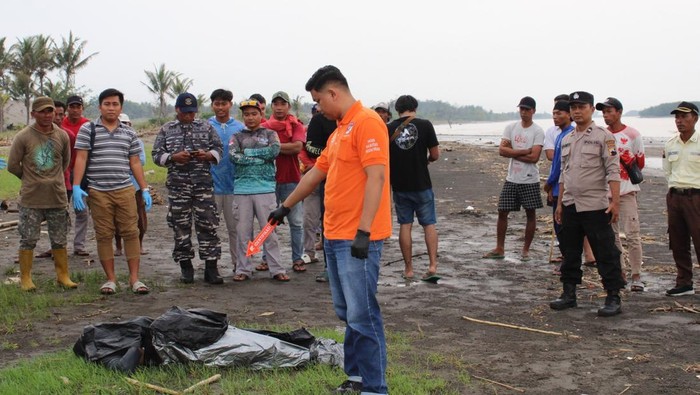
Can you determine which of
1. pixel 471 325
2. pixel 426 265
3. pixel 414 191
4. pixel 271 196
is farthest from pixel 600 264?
pixel 271 196

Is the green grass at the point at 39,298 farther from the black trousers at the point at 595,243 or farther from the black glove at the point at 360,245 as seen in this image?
the black trousers at the point at 595,243

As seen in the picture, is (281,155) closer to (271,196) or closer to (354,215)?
(271,196)

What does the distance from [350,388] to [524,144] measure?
18.3 ft

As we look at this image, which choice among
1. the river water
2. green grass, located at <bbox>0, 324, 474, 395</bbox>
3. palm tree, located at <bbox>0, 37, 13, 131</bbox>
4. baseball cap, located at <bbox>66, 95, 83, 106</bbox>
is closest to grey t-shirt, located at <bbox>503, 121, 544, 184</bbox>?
green grass, located at <bbox>0, 324, 474, 395</bbox>

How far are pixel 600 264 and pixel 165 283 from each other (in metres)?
4.77

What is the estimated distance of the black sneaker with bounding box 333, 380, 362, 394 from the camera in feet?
15.1

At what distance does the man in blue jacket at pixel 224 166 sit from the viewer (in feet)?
27.4

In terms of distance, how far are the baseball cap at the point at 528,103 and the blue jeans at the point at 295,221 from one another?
10.3 ft

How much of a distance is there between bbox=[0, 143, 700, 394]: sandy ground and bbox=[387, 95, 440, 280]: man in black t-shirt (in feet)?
2.14

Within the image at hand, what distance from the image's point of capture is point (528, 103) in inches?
363

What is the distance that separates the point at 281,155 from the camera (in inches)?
344

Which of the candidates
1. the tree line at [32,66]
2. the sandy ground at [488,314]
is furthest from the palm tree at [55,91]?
the sandy ground at [488,314]

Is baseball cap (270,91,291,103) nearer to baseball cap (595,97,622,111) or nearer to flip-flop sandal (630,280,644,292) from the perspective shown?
baseball cap (595,97,622,111)

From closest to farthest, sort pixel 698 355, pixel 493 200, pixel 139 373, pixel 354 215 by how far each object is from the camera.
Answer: pixel 354 215
pixel 139 373
pixel 698 355
pixel 493 200
